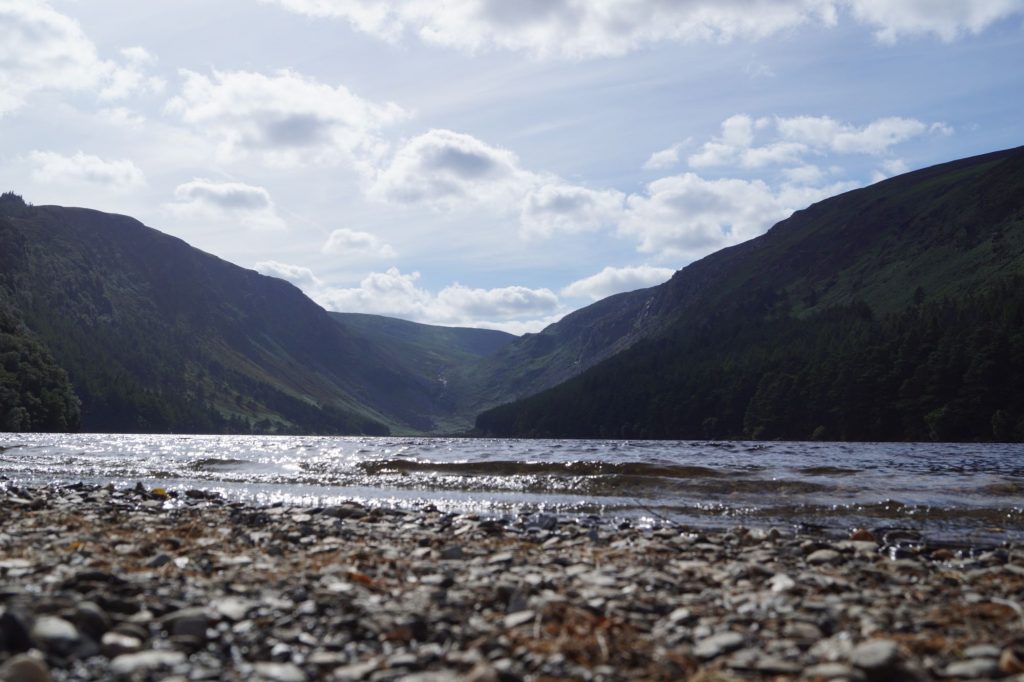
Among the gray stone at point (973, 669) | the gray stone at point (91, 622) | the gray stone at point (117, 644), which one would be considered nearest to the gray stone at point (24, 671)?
the gray stone at point (117, 644)

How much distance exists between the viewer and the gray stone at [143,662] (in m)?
6.93

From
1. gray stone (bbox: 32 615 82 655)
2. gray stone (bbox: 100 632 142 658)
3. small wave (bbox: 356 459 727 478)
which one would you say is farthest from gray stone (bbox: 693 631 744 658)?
small wave (bbox: 356 459 727 478)

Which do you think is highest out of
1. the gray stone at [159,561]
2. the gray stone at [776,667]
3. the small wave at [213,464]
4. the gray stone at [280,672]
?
the gray stone at [776,667]

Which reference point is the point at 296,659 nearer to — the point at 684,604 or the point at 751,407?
Result: the point at 684,604

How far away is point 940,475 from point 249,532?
103 ft

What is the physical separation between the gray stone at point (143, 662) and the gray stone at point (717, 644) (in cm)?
497

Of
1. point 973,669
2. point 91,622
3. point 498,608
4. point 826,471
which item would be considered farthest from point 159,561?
point 826,471

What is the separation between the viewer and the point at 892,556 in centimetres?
1391

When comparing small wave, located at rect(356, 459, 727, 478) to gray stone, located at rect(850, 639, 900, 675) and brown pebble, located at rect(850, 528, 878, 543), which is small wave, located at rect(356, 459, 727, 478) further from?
gray stone, located at rect(850, 639, 900, 675)

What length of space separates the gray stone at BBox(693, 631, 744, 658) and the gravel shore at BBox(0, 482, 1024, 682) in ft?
0.07

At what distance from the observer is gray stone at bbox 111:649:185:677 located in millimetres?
6930

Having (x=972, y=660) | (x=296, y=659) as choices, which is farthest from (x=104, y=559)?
(x=972, y=660)

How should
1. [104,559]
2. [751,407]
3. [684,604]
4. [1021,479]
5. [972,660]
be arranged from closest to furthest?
[972,660]
[684,604]
[104,559]
[1021,479]
[751,407]

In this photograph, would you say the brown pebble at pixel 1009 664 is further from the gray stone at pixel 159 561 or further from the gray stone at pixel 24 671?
the gray stone at pixel 159 561
